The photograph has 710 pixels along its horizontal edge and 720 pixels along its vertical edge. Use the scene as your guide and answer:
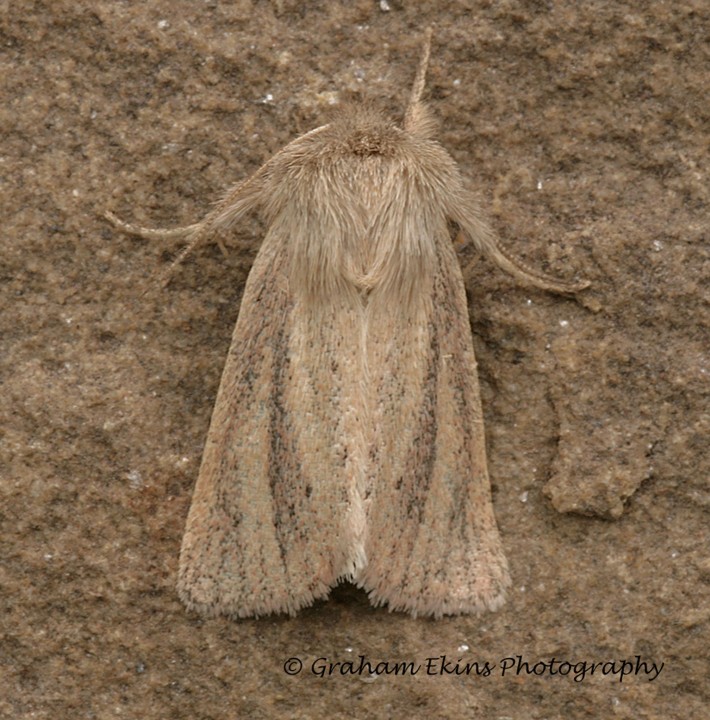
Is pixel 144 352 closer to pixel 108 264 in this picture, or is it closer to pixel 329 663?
pixel 108 264

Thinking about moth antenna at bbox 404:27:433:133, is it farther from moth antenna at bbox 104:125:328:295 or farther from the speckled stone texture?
moth antenna at bbox 104:125:328:295

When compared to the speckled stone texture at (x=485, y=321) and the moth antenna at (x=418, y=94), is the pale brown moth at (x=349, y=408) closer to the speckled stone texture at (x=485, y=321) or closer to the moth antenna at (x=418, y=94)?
the moth antenna at (x=418, y=94)

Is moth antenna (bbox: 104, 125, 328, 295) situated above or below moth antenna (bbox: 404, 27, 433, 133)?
below

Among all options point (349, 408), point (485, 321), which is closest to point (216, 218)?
point (349, 408)

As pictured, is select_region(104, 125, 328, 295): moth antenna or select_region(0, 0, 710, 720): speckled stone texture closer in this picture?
select_region(104, 125, 328, 295): moth antenna

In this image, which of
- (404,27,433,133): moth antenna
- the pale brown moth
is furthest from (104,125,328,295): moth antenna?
(404,27,433,133): moth antenna

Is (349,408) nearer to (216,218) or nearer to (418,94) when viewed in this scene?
(216,218)
